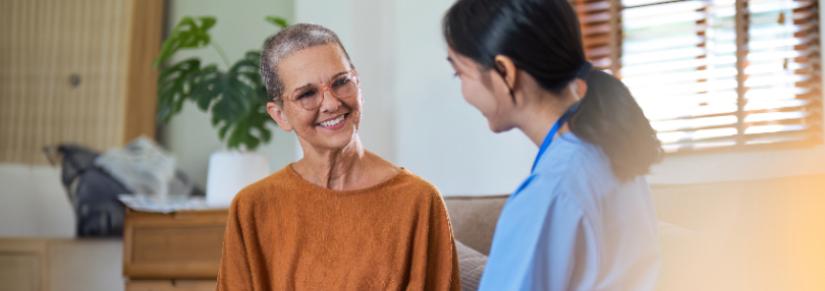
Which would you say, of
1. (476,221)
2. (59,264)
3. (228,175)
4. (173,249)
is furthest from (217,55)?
(476,221)

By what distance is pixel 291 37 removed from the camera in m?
1.99

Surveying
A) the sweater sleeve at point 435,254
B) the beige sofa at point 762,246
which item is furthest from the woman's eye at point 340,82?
the beige sofa at point 762,246

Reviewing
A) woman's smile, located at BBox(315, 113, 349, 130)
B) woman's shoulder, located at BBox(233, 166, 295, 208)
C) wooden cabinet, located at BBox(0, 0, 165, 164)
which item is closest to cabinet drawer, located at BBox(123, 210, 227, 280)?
wooden cabinet, located at BBox(0, 0, 165, 164)

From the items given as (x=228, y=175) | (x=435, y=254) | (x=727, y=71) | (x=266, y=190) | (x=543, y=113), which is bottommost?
(x=228, y=175)

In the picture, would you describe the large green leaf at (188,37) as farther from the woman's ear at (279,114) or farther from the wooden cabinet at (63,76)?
the woman's ear at (279,114)

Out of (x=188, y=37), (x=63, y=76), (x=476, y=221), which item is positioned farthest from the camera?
(x=63, y=76)

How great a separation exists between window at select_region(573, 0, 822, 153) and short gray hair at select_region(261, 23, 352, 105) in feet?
5.42

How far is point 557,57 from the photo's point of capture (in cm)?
128

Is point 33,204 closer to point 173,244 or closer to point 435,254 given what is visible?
point 173,244

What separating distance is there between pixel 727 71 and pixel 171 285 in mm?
2038

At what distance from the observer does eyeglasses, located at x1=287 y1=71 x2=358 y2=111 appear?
1973mm

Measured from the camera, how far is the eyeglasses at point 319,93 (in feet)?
6.47

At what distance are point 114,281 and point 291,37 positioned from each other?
2.90 meters

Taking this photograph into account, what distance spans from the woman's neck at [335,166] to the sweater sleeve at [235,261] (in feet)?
0.53
